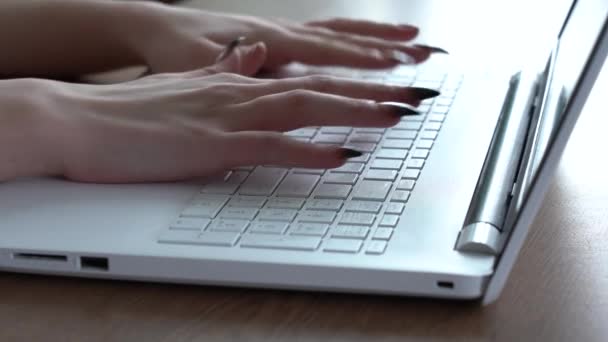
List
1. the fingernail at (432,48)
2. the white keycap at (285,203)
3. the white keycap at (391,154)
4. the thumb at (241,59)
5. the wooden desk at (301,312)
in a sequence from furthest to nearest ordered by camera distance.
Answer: the fingernail at (432,48) < the thumb at (241,59) < the white keycap at (391,154) < the white keycap at (285,203) < the wooden desk at (301,312)

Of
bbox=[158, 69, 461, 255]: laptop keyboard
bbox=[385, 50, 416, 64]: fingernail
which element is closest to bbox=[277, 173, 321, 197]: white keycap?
bbox=[158, 69, 461, 255]: laptop keyboard

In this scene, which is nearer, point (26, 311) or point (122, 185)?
point (26, 311)

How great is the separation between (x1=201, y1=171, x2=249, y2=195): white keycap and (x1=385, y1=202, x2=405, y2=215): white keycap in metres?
0.12

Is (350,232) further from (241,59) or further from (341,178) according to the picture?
(241,59)

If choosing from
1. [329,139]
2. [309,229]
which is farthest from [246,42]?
[309,229]

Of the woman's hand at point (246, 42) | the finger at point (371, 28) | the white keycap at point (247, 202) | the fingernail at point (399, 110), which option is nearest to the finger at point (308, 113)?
the fingernail at point (399, 110)

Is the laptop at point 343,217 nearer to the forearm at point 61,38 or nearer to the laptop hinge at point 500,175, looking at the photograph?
the laptop hinge at point 500,175

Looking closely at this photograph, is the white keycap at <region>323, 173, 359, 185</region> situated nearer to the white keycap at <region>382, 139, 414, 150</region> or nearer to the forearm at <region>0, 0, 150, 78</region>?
the white keycap at <region>382, 139, 414, 150</region>

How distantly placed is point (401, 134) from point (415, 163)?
0.23 feet

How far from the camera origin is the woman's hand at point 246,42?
3.32 ft

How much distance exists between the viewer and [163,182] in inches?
28.4

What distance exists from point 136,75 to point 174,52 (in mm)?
50

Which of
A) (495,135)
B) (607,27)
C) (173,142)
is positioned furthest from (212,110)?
(607,27)

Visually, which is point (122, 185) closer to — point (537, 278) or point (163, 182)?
point (163, 182)
